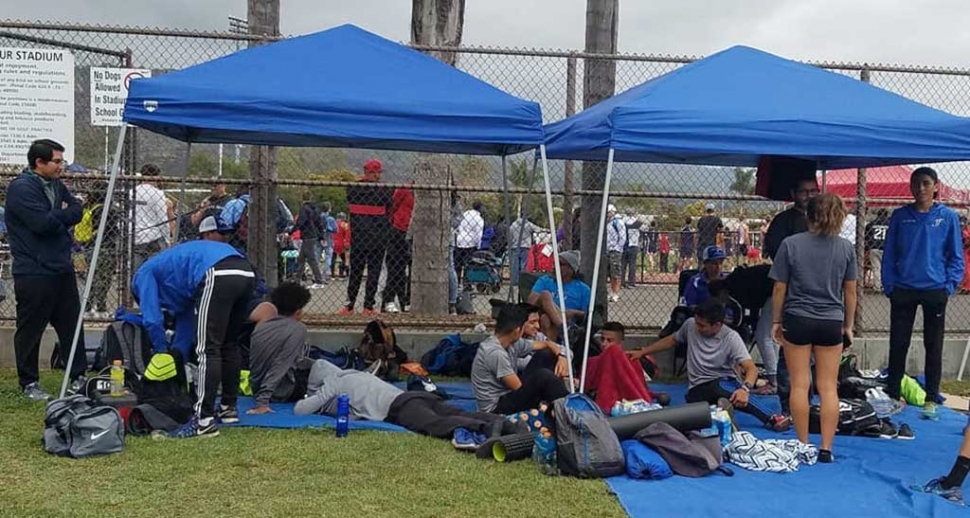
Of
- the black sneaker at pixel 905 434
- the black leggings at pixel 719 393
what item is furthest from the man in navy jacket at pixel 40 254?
the black sneaker at pixel 905 434

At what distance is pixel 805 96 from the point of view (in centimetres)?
684

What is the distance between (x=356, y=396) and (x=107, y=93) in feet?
11.5

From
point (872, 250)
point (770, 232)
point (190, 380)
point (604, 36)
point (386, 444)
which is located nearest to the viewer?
point (386, 444)

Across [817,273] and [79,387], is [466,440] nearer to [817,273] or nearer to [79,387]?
[817,273]

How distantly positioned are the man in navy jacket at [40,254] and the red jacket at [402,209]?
12.2ft

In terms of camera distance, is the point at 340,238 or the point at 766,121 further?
the point at 340,238

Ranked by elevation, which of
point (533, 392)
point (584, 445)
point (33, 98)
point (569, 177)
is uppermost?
point (33, 98)

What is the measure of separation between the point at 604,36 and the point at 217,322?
5346 mm

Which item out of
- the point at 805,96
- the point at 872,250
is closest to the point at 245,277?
the point at 805,96

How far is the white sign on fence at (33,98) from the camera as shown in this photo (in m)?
8.02

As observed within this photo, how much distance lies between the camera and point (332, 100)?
20.7 feet

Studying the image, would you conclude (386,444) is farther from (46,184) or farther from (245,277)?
(46,184)

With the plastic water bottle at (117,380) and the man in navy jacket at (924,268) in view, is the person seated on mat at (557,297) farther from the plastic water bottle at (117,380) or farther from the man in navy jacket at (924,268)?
the plastic water bottle at (117,380)

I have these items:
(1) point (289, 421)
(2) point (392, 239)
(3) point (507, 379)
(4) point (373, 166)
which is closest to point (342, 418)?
(1) point (289, 421)
